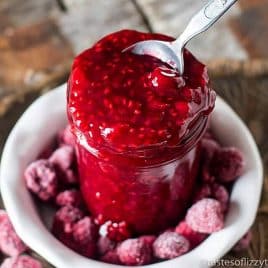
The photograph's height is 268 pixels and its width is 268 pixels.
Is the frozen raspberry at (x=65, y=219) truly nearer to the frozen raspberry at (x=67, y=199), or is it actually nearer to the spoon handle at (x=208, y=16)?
the frozen raspberry at (x=67, y=199)

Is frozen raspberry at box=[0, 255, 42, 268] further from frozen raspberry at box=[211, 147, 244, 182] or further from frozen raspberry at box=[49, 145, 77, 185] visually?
frozen raspberry at box=[211, 147, 244, 182]

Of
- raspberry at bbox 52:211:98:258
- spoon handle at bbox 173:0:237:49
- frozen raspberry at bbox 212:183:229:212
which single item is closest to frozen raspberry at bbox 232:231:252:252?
frozen raspberry at bbox 212:183:229:212

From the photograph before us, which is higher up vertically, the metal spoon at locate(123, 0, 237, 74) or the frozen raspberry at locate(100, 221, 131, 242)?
the metal spoon at locate(123, 0, 237, 74)

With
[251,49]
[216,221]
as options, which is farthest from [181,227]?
[251,49]

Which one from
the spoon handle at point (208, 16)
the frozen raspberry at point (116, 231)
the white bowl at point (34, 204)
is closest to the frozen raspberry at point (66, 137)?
the white bowl at point (34, 204)

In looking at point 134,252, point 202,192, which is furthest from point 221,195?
point 134,252

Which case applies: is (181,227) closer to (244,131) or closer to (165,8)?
(244,131)

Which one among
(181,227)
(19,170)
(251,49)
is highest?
(19,170)
